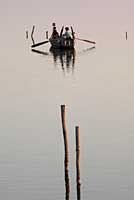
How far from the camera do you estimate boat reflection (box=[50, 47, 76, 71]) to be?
201 ft

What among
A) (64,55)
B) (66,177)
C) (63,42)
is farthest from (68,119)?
(64,55)

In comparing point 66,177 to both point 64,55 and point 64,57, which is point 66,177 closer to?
point 64,57

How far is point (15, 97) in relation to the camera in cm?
4491

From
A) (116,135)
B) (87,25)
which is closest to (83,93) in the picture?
(116,135)

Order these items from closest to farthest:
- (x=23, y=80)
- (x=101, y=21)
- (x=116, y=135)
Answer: (x=116, y=135) → (x=23, y=80) → (x=101, y=21)

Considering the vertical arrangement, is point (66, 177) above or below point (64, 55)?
below

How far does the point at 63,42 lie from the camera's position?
6788 centimetres

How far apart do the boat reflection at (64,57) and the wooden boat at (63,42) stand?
67 cm

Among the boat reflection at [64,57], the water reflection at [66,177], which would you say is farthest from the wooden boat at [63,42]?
the water reflection at [66,177]

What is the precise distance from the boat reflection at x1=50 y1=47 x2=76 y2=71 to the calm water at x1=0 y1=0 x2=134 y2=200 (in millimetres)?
72

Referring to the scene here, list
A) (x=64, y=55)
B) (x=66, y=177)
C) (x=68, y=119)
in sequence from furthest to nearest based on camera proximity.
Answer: (x=64, y=55), (x=68, y=119), (x=66, y=177)

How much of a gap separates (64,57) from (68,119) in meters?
30.2

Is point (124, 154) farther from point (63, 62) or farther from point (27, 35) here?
point (27, 35)

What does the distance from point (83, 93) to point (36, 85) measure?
4854mm
